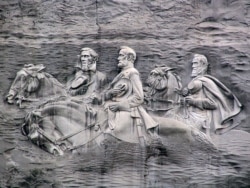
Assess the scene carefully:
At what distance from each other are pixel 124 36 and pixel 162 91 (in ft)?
2.87

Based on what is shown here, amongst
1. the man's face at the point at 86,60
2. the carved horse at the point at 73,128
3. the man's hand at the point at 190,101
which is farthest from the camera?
the man's face at the point at 86,60

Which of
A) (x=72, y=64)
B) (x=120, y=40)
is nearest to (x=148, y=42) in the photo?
(x=120, y=40)

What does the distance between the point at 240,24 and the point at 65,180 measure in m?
2.98

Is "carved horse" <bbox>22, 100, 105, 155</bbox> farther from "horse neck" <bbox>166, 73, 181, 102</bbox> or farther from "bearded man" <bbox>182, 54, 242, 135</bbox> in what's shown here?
"bearded man" <bbox>182, 54, 242, 135</bbox>

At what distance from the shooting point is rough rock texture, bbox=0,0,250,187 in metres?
9.62

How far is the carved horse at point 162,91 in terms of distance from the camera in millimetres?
9570

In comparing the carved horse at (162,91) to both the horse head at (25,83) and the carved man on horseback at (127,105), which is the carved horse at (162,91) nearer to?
the carved man on horseback at (127,105)

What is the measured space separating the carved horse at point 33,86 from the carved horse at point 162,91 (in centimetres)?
109

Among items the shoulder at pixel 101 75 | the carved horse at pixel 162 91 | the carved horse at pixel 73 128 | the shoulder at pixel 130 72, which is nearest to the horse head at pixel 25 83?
the carved horse at pixel 73 128

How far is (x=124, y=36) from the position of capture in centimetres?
980

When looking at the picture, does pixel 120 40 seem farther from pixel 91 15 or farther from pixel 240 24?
pixel 240 24

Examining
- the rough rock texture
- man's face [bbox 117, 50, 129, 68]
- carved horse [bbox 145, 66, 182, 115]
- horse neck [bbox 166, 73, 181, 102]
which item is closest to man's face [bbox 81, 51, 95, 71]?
the rough rock texture

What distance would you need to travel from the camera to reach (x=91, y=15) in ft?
32.6

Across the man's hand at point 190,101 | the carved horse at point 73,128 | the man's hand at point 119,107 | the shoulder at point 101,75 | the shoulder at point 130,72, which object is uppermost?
the shoulder at point 130,72
